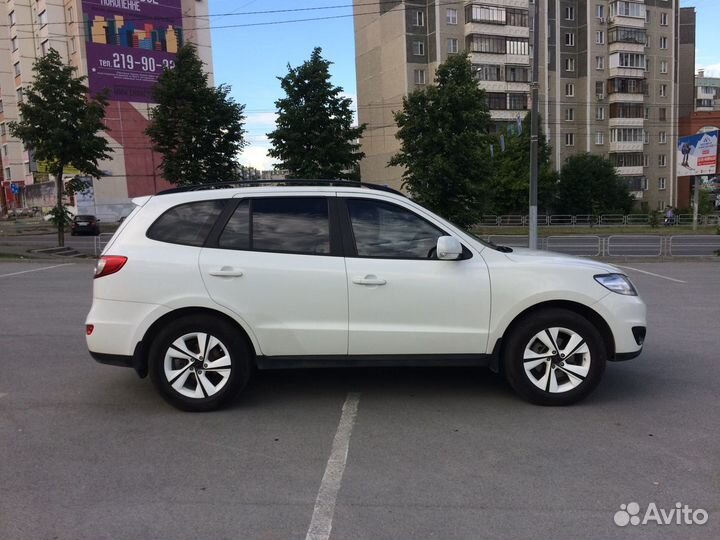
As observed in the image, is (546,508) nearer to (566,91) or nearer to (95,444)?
(95,444)

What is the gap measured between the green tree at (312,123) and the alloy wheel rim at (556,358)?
56.5 ft

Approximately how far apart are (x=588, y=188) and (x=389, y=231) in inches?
2222

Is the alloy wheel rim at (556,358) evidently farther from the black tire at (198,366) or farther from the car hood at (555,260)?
the black tire at (198,366)

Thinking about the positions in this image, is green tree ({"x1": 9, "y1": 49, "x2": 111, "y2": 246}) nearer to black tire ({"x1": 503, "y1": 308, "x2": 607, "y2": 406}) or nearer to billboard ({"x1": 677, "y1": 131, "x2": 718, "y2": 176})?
black tire ({"x1": 503, "y1": 308, "x2": 607, "y2": 406})

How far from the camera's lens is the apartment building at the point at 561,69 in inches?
2308

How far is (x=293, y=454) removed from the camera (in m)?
4.02

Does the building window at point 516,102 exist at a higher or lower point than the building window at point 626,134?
higher

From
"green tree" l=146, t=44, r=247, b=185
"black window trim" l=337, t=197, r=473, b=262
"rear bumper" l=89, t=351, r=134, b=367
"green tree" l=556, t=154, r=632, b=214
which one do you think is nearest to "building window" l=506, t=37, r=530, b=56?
"green tree" l=556, t=154, r=632, b=214

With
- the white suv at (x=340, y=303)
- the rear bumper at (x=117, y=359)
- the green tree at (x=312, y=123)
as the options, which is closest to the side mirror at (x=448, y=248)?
the white suv at (x=340, y=303)

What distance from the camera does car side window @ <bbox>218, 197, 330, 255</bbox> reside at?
188 inches

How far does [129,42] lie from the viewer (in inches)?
1934

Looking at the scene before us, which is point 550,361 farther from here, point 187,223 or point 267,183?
point 187,223

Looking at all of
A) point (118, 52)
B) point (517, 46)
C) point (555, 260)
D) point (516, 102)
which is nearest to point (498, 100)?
point (516, 102)

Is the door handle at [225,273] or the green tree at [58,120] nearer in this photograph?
the door handle at [225,273]
